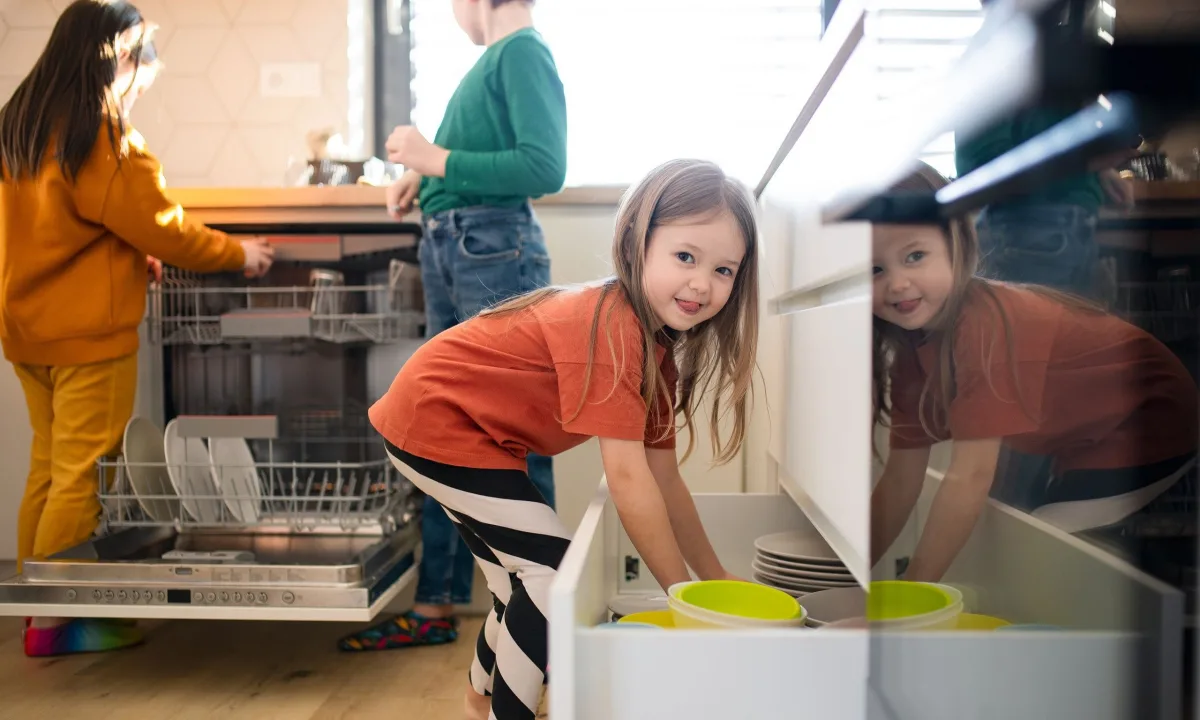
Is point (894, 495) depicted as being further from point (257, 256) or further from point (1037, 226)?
point (257, 256)

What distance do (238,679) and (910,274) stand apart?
1.21 metres

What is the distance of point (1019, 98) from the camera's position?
1.41 feet

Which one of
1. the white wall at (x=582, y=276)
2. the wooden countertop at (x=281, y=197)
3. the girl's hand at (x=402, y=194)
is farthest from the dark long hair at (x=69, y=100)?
the white wall at (x=582, y=276)

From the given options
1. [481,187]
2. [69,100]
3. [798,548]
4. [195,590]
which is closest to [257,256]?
[69,100]

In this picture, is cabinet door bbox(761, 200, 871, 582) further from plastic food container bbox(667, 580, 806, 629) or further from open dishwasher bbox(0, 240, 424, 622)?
open dishwasher bbox(0, 240, 424, 622)

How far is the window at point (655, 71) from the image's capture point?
217 centimetres

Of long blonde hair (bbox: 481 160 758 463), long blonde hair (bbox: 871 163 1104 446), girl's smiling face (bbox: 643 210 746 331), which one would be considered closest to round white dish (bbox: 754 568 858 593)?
long blonde hair (bbox: 481 160 758 463)

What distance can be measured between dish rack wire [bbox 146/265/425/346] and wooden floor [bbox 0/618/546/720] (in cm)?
54

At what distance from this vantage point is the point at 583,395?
96 cm

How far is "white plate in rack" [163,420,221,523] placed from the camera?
1.49m

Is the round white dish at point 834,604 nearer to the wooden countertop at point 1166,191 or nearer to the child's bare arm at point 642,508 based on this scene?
the child's bare arm at point 642,508

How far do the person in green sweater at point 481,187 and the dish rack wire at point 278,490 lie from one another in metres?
0.13

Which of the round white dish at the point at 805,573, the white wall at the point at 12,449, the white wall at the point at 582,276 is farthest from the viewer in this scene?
the white wall at the point at 12,449

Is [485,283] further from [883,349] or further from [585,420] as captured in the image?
[883,349]
